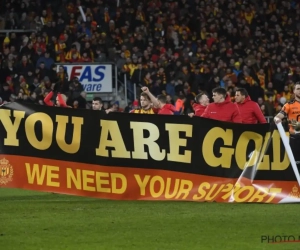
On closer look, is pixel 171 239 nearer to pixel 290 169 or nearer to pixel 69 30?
pixel 290 169

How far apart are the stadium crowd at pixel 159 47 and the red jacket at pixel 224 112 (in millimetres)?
9233

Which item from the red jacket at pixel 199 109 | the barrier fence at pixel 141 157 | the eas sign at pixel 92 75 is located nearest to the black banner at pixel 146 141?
the barrier fence at pixel 141 157

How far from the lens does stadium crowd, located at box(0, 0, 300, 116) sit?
26006 mm

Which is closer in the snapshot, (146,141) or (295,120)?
(295,120)

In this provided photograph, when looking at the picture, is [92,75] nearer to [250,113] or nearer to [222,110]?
[250,113]

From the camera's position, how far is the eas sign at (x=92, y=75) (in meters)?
27.0

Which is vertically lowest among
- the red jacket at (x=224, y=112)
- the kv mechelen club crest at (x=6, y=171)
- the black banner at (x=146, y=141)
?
the kv mechelen club crest at (x=6, y=171)

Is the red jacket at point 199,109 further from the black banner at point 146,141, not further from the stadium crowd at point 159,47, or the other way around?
the stadium crowd at point 159,47

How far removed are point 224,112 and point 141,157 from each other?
1513 mm

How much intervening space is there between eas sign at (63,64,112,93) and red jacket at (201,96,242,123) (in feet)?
41.8

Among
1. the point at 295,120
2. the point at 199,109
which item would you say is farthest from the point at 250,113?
the point at 295,120

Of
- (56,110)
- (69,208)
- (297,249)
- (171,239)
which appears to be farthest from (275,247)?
(56,110)

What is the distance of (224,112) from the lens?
563 inches

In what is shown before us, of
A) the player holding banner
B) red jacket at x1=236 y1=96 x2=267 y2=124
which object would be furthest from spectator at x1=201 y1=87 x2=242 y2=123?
the player holding banner
